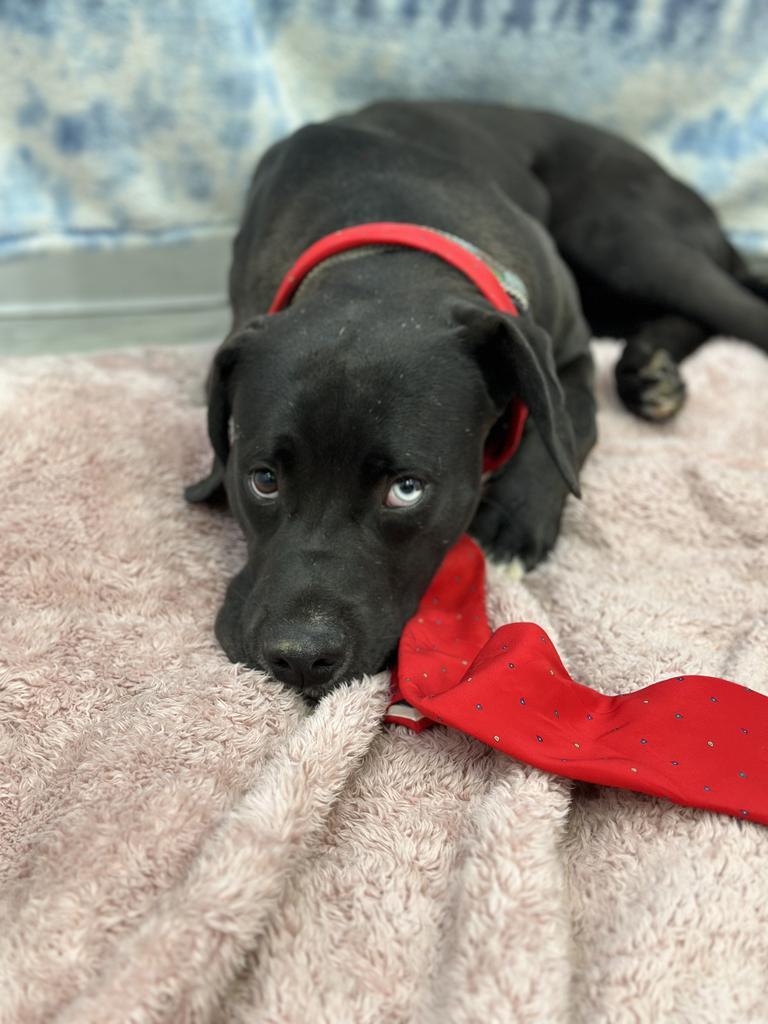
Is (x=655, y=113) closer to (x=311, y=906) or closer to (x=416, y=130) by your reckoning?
(x=416, y=130)

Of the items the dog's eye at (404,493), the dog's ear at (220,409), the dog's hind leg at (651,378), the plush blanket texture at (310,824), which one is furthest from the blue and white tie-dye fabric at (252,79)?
the dog's eye at (404,493)

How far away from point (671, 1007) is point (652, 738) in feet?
1.44

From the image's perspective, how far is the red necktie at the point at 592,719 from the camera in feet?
5.06

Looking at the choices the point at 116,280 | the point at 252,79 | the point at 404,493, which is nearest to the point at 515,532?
the point at 404,493

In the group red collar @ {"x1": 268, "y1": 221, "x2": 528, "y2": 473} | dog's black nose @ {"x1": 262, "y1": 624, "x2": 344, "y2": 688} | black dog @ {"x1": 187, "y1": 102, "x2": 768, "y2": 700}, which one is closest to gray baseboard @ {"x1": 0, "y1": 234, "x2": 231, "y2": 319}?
black dog @ {"x1": 187, "y1": 102, "x2": 768, "y2": 700}

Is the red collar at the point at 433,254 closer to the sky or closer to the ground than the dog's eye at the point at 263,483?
closer to the sky

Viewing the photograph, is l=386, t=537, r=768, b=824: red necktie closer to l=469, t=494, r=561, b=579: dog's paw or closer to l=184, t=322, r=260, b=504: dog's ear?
l=469, t=494, r=561, b=579: dog's paw

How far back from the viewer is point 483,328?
2.04 meters

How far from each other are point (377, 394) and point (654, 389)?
146cm

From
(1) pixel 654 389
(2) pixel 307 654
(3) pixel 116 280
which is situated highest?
(2) pixel 307 654

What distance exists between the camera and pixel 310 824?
1.50m

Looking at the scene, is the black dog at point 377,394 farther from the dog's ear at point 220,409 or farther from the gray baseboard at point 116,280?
the gray baseboard at point 116,280

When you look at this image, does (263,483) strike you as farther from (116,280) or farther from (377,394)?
(116,280)

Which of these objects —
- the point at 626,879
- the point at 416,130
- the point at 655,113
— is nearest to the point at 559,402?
the point at 626,879
